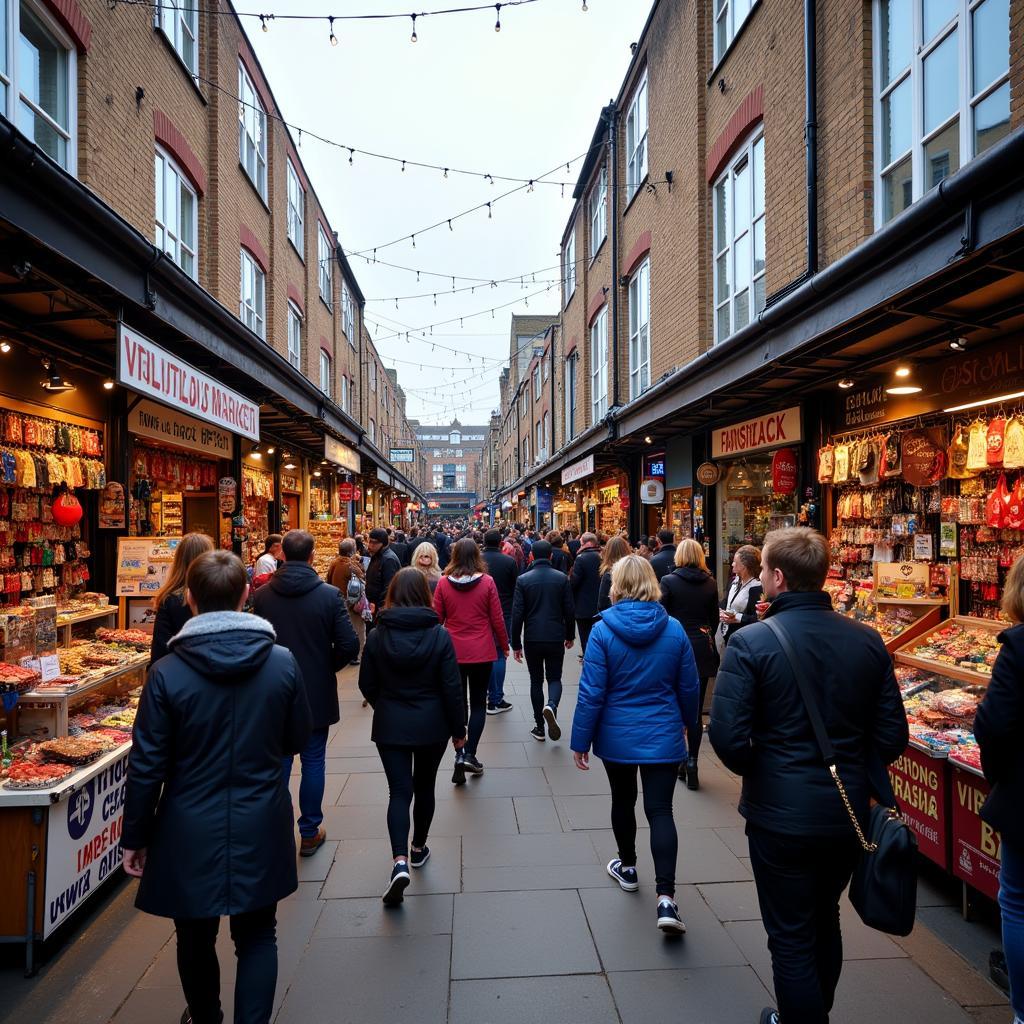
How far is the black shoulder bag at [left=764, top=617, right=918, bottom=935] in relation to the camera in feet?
7.63

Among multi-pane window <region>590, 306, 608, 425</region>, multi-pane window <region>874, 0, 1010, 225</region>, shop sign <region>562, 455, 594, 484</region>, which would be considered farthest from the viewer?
multi-pane window <region>590, 306, 608, 425</region>

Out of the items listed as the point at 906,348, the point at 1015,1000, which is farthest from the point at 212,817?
the point at 906,348

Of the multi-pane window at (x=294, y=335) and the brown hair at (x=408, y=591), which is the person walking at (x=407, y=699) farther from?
the multi-pane window at (x=294, y=335)

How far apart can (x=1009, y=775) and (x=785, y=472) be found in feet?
21.2

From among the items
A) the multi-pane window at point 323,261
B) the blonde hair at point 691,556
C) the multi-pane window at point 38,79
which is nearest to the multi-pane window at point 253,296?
the multi-pane window at point 38,79

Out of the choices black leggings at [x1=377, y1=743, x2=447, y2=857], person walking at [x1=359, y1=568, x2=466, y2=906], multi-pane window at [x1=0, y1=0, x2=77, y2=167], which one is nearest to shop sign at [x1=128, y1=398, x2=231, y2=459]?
multi-pane window at [x1=0, y1=0, x2=77, y2=167]

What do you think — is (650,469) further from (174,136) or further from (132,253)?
(132,253)

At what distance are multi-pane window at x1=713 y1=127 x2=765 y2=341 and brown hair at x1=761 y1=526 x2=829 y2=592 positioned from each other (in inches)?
291

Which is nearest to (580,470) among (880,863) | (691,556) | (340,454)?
(340,454)

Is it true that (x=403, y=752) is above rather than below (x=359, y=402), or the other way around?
below

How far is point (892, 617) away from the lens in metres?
6.38

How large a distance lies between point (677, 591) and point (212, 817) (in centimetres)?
390

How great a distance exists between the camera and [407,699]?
12.8 feet

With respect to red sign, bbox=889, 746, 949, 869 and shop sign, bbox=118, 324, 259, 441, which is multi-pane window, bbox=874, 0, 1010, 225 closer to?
red sign, bbox=889, 746, 949, 869
